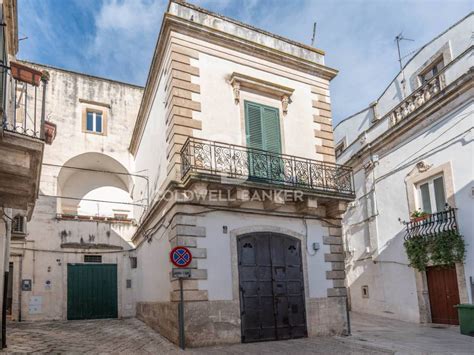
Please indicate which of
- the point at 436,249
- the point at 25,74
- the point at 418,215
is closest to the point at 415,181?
the point at 418,215

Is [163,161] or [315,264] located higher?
[163,161]

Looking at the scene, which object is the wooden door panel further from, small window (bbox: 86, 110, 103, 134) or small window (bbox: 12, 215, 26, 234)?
small window (bbox: 86, 110, 103, 134)

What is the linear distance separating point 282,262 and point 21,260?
1038 centimetres

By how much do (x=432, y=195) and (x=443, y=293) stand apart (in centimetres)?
307

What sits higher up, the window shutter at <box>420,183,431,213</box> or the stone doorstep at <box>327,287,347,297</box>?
the window shutter at <box>420,183,431,213</box>

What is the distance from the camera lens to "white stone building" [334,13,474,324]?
40.7 ft

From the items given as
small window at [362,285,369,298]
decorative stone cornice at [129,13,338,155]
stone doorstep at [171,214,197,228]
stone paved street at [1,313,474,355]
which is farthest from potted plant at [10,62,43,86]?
small window at [362,285,369,298]

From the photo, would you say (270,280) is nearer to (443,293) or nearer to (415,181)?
(443,293)

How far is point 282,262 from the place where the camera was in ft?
33.5

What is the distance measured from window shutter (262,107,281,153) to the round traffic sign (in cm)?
364

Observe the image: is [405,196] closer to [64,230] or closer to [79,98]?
[64,230]

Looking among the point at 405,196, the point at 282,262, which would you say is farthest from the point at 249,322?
the point at 405,196

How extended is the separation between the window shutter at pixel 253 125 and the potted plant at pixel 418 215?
6.31 meters

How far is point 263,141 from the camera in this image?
10930mm
